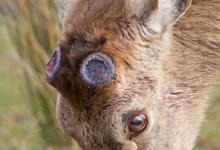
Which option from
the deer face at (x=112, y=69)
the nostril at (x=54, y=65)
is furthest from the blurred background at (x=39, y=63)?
the nostril at (x=54, y=65)

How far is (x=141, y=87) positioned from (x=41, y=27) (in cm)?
351

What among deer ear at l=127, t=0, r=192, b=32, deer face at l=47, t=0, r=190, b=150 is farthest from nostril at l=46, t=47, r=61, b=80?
deer ear at l=127, t=0, r=192, b=32

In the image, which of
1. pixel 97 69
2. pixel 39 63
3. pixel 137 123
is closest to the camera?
pixel 97 69

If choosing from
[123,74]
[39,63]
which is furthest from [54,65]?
[39,63]

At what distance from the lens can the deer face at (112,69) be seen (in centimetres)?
452

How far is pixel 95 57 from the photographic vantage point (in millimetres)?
4520

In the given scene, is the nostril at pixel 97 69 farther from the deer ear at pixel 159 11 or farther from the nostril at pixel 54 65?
the deer ear at pixel 159 11

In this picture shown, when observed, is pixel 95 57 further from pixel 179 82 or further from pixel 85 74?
pixel 179 82

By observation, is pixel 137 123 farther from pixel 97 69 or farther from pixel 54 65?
pixel 54 65

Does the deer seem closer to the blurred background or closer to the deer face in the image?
the deer face

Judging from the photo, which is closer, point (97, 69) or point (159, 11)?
point (97, 69)

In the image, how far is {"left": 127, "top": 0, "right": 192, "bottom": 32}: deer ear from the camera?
4.68 m

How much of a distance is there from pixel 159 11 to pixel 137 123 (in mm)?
634

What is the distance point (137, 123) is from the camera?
473 centimetres
